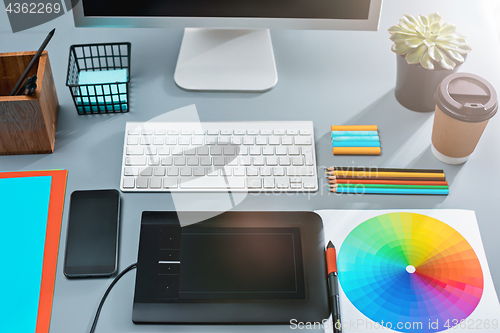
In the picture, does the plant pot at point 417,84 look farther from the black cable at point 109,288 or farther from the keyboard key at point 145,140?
the black cable at point 109,288

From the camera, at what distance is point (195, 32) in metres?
1.00

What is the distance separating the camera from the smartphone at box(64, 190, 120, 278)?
742 millimetres

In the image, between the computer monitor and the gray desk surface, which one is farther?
the computer monitor

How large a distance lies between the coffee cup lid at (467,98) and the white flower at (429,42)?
0.12 ft

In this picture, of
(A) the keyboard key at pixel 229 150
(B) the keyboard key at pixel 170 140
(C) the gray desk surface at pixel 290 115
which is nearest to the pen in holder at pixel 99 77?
(C) the gray desk surface at pixel 290 115

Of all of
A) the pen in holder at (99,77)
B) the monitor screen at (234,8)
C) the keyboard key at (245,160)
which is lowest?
the keyboard key at (245,160)

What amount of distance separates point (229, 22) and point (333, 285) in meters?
0.54

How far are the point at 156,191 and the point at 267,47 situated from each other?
40 cm

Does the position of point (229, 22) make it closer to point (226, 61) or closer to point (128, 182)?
point (226, 61)

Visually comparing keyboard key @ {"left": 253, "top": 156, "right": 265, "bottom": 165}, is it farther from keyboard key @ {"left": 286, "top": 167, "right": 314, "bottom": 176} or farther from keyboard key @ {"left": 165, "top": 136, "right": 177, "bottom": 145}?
keyboard key @ {"left": 165, "top": 136, "right": 177, "bottom": 145}

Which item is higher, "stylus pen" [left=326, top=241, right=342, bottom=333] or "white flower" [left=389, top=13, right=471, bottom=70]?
"white flower" [left=389, top=13, right=471, bottom=70]

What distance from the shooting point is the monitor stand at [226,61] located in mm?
966

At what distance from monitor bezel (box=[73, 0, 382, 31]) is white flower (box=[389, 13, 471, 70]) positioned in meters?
0.06

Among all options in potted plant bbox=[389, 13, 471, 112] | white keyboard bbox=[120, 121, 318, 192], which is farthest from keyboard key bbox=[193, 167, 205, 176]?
potted plant bbox=[389, 13, 471, 112]
